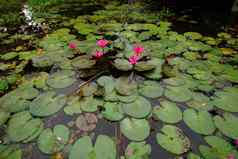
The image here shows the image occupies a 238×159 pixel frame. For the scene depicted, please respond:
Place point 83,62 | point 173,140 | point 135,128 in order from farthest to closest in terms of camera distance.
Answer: point 83,62 → point 135,128 → point 173,140

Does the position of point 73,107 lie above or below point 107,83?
below

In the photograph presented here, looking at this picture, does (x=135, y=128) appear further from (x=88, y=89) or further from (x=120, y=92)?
(x=88, y=89)

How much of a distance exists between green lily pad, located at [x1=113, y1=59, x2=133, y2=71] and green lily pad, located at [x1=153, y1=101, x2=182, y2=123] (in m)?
0.83

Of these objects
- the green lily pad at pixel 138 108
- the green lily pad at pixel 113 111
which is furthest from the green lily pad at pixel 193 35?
the green lily pad at pixel 113 111

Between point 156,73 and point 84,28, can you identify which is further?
point 84,28

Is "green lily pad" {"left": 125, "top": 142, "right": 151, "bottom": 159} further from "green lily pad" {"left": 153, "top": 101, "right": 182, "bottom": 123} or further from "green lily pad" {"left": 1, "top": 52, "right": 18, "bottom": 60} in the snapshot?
"green lily pad" {"left": 1, "top": 52, "right": 18, "bottom": 60}

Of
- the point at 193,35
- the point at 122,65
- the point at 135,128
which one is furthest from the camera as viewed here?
the point at 193,35

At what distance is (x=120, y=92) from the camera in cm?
280

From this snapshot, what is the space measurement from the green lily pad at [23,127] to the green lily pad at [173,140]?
132cm

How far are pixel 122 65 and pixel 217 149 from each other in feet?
5.69

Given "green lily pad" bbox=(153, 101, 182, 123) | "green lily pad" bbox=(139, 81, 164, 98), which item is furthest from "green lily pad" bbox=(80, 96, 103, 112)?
"green lily pad" bbox=(153, 101, 182, 123)

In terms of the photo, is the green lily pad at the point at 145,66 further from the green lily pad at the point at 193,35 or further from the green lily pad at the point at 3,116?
the green lily pad at the point at 3,116

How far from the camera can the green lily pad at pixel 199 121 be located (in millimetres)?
2352

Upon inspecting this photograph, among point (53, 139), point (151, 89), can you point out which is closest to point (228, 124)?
point (151, 89)
